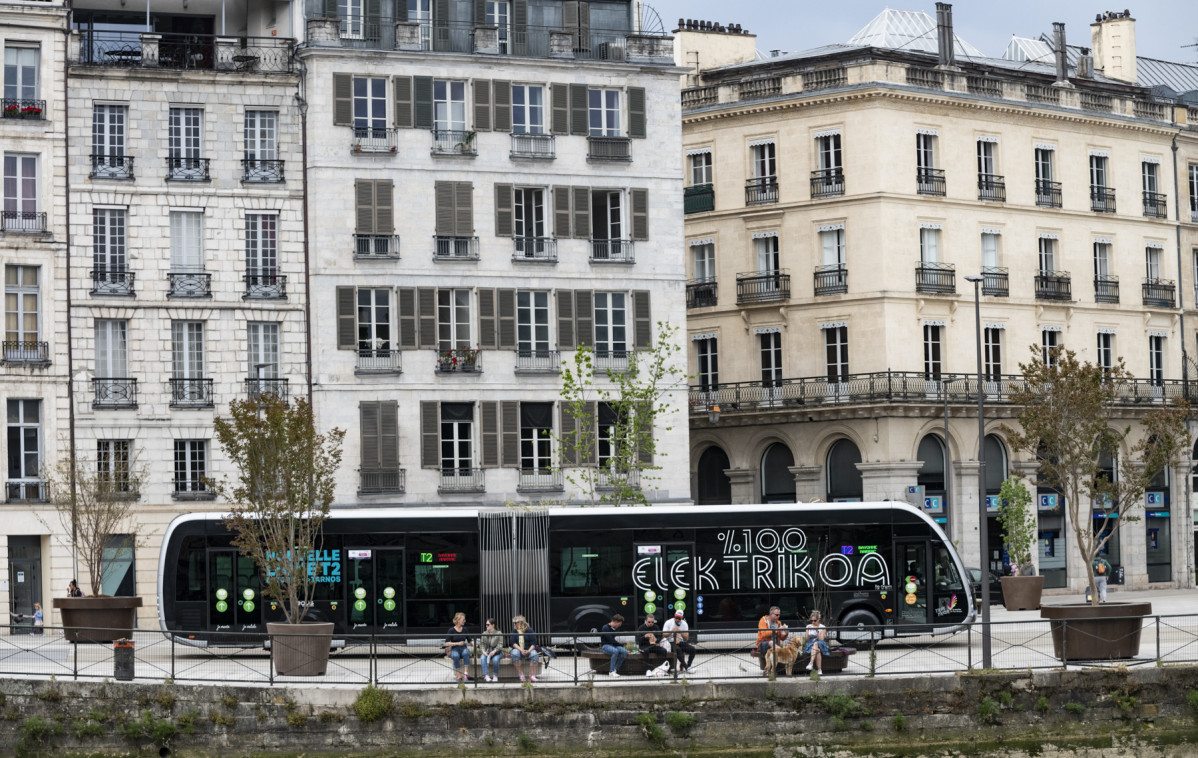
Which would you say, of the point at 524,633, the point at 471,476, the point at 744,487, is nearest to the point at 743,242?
the point at 744,487

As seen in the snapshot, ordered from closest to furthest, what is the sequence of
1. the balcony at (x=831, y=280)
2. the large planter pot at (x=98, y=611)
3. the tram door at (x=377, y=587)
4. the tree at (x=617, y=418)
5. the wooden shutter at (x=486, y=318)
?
the tram door at (x=377, y=587) → the large planter pot at (x=98, y=611) → the tree at (x=617, y=418) → the wooden shutter at (x=486, y=318) → the balcony at (x=831, y=280)

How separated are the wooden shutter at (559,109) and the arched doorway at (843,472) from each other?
1509cm

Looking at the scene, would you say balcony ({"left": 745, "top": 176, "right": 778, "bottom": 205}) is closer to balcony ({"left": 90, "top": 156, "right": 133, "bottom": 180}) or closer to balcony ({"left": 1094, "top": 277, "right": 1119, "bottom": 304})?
balcony ({"left": 1094, "top": 277, "right": 1119, "bottom": 304})

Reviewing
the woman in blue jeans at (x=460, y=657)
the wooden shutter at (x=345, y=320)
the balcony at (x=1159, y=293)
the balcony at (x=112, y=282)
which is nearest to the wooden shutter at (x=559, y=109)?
the wooden shutter at (x=345, y=320)

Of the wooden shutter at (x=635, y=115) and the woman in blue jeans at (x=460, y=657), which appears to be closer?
the woman in blue jeans at (x=460, y=657)

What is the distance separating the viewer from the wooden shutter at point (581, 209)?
61.4 meters

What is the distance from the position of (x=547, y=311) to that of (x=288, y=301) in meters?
7.51

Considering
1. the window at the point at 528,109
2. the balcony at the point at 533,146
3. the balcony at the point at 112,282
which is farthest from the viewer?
the window at the point at 528,109

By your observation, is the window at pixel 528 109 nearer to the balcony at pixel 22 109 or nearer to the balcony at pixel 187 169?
the balcony at pixel 187 169

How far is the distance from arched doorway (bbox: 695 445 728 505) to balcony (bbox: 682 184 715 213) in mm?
8153

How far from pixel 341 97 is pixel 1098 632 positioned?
28.8 meters

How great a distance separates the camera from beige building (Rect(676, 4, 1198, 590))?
6906 cm

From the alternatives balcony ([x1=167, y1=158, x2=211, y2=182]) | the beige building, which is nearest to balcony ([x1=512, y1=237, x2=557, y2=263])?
balcony ([x1=167, y1=158, x2=211, y2=182])

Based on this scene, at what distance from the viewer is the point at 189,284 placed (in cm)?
5819
